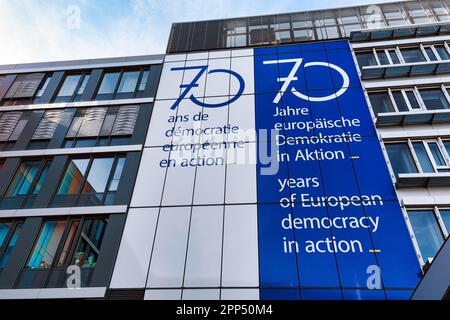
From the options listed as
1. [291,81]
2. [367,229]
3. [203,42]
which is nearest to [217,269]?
[367,229]

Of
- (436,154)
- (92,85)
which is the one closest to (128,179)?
(92,85)

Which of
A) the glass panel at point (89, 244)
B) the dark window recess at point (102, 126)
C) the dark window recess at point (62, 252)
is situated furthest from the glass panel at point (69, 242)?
the dark window recess at point (102, 126)

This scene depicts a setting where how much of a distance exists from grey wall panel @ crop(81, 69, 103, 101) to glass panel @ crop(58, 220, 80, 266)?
→ 28.1 ft

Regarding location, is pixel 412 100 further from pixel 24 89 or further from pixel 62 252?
pixel 24 89

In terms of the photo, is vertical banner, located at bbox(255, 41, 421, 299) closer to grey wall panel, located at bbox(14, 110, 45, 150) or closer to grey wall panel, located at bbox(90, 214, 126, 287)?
grey wall panel, located at bbox(90, 214, 126, 287)

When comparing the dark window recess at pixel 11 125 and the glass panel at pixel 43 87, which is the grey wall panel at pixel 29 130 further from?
the glass panel at pixel 43 87

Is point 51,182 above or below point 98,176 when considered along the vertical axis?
below

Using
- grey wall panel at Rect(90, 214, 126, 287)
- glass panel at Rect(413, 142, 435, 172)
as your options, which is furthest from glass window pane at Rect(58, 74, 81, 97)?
glass panel at Rect(413, 142, 435, 172)

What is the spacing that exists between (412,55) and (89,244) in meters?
21.1

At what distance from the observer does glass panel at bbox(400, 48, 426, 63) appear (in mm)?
20203

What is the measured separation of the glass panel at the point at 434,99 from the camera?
17953 millimetres

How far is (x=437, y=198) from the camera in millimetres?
14625

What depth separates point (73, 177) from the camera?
17781 mm
